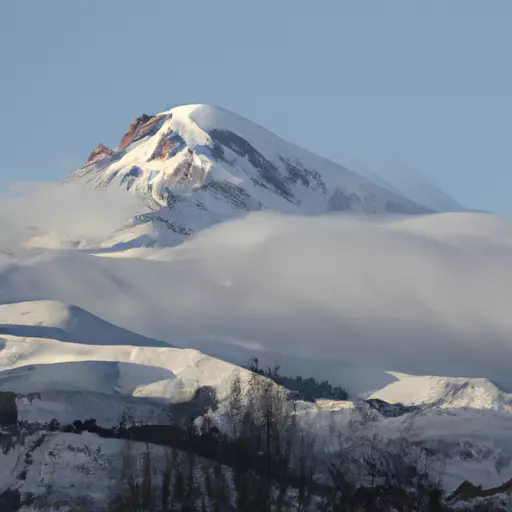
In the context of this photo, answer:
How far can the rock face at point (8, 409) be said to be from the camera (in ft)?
600

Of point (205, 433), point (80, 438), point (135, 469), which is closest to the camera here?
point (135, 469)

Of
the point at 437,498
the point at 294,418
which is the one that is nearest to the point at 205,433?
the point at 294,418

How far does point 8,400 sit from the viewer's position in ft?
634

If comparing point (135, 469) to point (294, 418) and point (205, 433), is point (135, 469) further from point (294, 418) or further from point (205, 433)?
point (294, 418)

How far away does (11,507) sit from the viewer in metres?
152

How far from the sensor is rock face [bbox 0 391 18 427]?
7198 inches

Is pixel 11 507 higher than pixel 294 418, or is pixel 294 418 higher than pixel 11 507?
pixel 294 418

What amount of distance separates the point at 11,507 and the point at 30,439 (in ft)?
62.8

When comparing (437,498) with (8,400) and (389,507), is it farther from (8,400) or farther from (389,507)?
(8,400)

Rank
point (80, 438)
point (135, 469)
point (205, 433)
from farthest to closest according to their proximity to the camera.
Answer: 1. point (205, 433)
2. point (80, 438)
3. point (135, 469)

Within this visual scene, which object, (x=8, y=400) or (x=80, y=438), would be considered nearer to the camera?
(x=80, y=438)

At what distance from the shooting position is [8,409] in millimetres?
189125

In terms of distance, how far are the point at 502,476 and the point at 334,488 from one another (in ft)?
128

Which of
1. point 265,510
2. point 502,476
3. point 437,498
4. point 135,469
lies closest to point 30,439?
point 135,469
